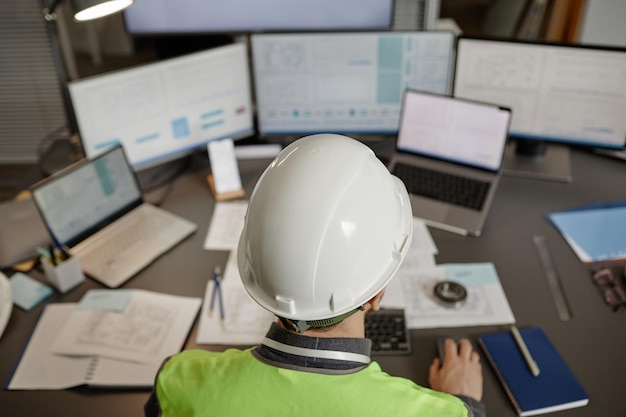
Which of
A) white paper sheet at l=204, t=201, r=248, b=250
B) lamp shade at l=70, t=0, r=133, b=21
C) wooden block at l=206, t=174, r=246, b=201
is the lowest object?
white paper sheet at l=204, t=201, r=248, b=250

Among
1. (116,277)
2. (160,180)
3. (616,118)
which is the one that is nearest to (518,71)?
(616,118)

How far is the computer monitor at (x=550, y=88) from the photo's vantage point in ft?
6.53

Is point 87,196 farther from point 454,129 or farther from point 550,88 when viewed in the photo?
point 550,88

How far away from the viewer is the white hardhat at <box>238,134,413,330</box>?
3.30 ft

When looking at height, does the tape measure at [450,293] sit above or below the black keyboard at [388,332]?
above

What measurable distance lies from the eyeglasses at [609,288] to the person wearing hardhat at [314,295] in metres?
0.76

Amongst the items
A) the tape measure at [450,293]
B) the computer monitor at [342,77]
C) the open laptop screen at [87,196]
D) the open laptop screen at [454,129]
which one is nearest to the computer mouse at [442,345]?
the tape measure at [450,293]

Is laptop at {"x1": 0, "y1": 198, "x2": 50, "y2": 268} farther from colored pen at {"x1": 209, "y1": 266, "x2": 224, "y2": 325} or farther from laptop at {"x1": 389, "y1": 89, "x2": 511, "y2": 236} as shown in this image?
laptop at {"x1": 389, "y1": 89, "x2": 511, "y2": 236}

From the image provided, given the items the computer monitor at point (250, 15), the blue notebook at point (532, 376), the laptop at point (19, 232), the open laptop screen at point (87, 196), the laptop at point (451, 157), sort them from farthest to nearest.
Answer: the computer monitor at point (250, 15) < the laptop at point (451, 157) < the laptop at point (19, 232) < the open laptop screen at point (87, 196) < the blue notebook at point (532, 376)

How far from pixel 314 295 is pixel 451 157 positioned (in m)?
1.15

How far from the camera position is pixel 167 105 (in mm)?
2051

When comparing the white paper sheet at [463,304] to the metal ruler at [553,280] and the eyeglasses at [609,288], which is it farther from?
the eyeglasses at [609,288]

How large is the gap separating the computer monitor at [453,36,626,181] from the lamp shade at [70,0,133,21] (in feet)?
3.69

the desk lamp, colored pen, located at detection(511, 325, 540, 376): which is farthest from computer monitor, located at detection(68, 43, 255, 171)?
colored pen, located at detection(511, 325, 540, 376)
